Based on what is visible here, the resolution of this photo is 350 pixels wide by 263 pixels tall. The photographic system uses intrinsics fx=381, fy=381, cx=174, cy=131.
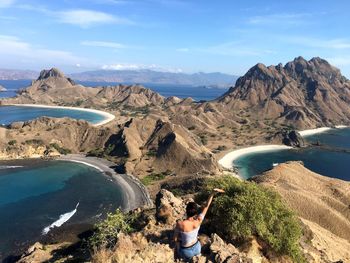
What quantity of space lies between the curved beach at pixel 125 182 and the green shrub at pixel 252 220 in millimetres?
62875

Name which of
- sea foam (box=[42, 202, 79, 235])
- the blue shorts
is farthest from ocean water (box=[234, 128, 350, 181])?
the blue shorts

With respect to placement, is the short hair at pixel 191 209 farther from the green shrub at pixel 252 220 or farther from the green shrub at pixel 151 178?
the green shrub at pixel 151 178

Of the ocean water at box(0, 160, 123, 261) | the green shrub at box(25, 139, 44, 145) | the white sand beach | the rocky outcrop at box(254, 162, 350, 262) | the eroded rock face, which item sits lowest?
the ocean water at box(0, 160, 123, 261)

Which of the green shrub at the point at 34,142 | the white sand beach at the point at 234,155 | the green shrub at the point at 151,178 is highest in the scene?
the green shrub at the point at 34,142

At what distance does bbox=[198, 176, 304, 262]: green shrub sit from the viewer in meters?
36.4

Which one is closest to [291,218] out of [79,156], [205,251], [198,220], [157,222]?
[157,222]

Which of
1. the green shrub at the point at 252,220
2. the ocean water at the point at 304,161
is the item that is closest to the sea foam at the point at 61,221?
the green shrub at the point at 252,220

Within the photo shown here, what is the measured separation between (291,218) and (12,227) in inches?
2659

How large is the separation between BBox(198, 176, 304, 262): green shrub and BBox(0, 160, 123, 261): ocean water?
52.7m

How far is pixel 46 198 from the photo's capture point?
108438 millimetres

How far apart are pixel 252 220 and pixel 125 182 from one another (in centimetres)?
8725

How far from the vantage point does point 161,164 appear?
452ft

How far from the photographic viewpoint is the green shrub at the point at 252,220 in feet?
119

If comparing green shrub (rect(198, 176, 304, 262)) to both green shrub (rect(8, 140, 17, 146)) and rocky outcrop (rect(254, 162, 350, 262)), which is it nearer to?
rocky outcrop (rect(254, 162, 350, 262))
